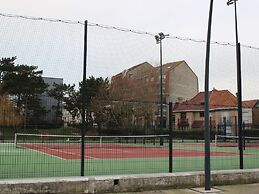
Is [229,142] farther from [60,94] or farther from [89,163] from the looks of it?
[60,94]

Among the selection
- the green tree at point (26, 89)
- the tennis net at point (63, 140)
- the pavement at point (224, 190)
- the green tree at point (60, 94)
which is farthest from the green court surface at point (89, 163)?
the pavement at point (224, 190)

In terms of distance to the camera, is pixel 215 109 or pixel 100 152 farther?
pixel 215 109

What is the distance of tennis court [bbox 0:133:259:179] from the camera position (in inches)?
474

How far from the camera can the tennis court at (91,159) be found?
474 inches

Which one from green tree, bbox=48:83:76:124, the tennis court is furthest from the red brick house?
green tree, bbox=48:83:76:124

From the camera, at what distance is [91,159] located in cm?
1666

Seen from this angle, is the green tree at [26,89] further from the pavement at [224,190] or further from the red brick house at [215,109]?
the red brick house at [215,109]

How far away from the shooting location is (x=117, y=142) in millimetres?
16000

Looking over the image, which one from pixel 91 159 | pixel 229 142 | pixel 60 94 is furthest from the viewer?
pixel 229 142

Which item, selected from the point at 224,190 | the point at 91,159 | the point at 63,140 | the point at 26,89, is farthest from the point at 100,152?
the point at 224,190

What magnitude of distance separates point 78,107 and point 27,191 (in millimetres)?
2798

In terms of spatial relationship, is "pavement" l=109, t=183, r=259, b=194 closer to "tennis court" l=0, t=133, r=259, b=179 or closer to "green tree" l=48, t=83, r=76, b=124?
"tennis court" l=0, t=133, r=259, b=179

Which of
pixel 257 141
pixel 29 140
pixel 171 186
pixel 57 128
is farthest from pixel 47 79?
pixel 257 141

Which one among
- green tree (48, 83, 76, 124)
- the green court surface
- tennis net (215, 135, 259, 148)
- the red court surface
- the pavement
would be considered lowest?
the pavement
